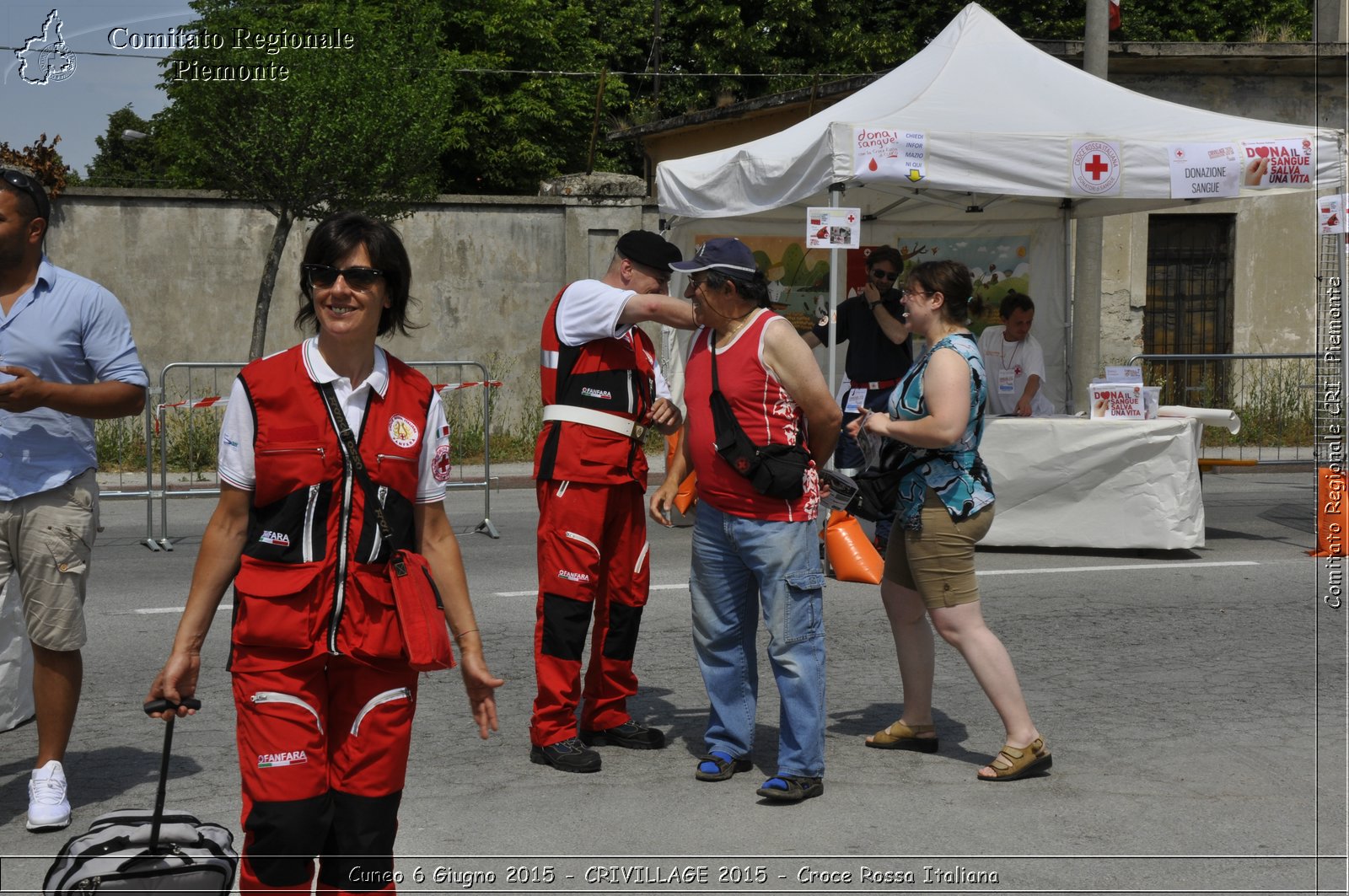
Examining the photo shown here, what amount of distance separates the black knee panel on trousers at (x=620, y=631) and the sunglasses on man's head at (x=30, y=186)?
96.7 inches

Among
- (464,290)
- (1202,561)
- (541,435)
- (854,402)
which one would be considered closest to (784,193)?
(854,402)

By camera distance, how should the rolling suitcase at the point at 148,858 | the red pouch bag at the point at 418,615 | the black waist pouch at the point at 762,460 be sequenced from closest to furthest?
the rolling suitcase at the point at 148,858, the red pouch bag at the point at 418,615, the black waist pouch at the point at 762,460

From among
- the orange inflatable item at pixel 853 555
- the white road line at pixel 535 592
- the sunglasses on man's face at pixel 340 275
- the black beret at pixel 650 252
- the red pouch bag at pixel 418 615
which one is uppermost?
the black beret at pixel 650 252

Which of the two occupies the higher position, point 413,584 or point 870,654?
point 413,584

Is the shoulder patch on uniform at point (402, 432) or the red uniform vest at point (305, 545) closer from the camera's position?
the red uniform vest at point (305, 545)

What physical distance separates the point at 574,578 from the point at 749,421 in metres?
0.93

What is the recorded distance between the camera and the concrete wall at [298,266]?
17.4 meters

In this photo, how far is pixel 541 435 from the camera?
5.27 m

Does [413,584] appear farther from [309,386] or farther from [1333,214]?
[1333,214]

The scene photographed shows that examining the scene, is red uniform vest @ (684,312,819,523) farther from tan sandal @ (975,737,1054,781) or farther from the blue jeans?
tan sandal @ (975,737,1054,781)

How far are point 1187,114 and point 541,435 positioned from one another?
7.11 meters

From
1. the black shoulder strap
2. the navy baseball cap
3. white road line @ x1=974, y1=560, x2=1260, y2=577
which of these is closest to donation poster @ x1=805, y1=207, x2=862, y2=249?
white road line @ x1=974, y1=560, x2=1260, y2=577

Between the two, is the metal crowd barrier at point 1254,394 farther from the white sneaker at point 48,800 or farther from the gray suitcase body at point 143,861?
the gray suitcase body at point 143,861

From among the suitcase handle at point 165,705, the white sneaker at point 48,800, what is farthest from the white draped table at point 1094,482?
the suitcase handle at point 165,705
